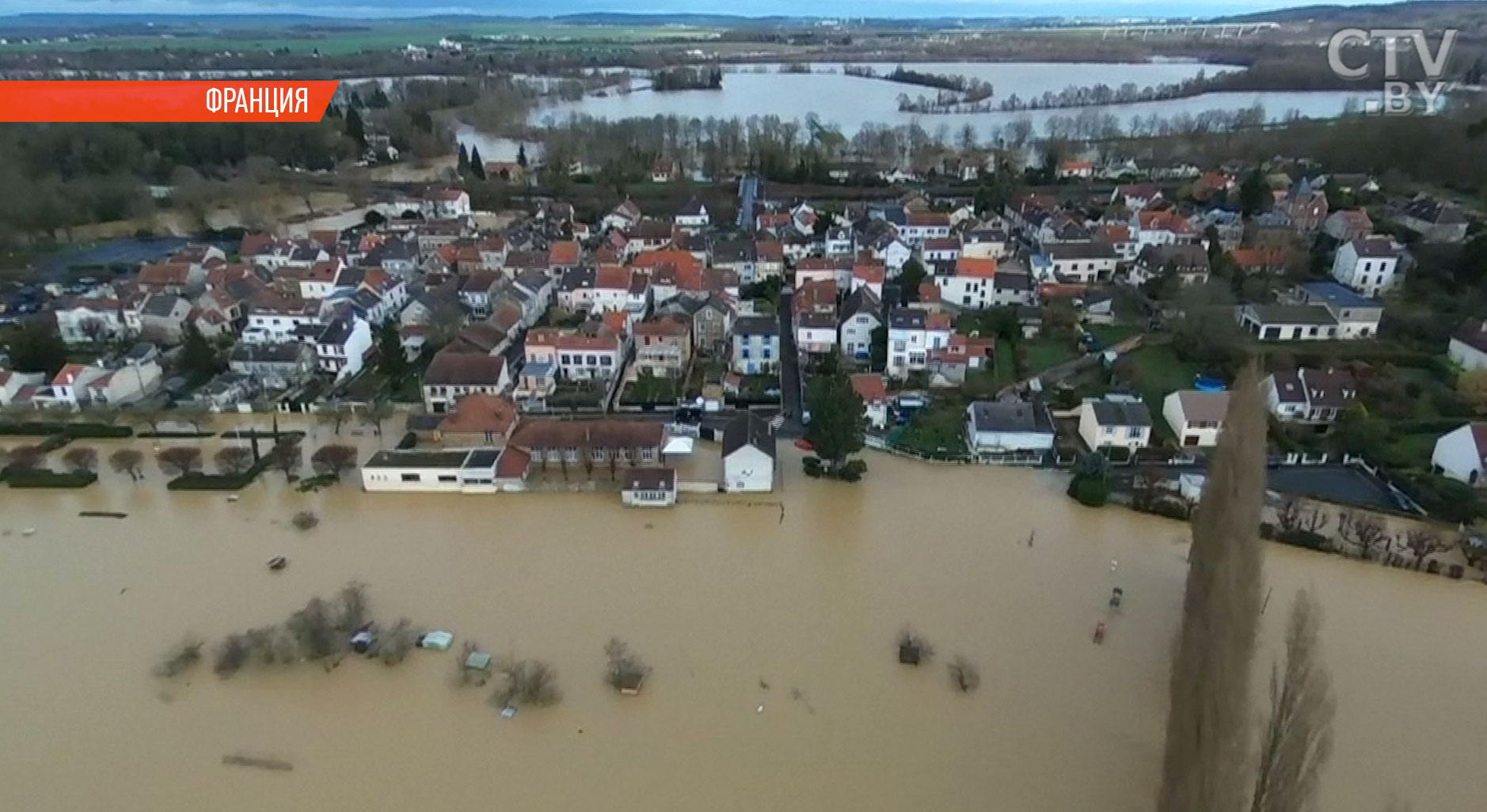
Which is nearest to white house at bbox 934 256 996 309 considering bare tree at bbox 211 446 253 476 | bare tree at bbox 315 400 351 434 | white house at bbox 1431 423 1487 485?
white house at bbox 1431 423 1487 485

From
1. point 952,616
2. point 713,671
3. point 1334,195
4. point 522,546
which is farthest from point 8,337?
point 1334,195

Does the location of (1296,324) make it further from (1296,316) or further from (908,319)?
(908,319)

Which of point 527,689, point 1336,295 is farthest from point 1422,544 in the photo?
point 527,689

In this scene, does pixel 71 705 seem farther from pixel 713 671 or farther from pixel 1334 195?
pixel 1334 195

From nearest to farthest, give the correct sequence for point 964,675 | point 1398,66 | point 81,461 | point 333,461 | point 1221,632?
point 1221,632, point 964,675, point 333,461, point 81,461, point 1398,66

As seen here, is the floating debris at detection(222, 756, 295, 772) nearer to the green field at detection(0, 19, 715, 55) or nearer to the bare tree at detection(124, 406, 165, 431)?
the bare tree at detection(124, 406, 165, 431)

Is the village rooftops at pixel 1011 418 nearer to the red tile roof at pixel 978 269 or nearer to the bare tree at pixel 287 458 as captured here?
the red tile roof at pixel 978 269

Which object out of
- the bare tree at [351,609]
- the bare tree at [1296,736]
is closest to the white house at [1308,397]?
the bare tree at [1296,736]

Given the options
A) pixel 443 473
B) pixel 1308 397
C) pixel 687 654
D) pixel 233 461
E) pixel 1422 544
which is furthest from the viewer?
pixel 1308 397
